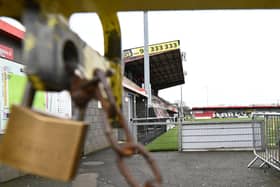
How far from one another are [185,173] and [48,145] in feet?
23.9

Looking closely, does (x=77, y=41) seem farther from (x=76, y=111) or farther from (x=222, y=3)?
(x=222, y=3)

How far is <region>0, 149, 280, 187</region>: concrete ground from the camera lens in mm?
7137

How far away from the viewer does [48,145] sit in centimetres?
126

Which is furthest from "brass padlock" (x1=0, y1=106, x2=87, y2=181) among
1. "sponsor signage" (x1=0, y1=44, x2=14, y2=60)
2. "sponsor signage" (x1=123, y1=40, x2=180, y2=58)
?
"sponsor signage" (x1=123, y1=40, x2=180, y2=58)

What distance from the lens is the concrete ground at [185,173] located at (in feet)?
23.4

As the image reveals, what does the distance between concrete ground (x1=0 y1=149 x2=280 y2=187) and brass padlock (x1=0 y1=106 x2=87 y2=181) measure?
19.2ft

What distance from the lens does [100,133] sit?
1472cm

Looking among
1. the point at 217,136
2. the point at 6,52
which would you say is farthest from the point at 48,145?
the point at 217,136

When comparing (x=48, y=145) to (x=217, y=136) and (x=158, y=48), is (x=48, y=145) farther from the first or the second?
(x=158, y=48)

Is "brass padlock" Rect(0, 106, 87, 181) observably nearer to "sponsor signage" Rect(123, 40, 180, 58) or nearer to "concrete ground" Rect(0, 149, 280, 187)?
"concrete ground" Rect(0, 149, 280, 187)

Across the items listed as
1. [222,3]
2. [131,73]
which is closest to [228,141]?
[222,3]

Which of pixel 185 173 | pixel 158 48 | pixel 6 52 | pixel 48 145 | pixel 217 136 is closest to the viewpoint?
Answer: pixel 48 145

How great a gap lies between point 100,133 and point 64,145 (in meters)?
13.6

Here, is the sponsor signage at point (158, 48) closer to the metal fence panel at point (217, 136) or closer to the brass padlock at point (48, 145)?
the metal fence panel at point (217, 136)
